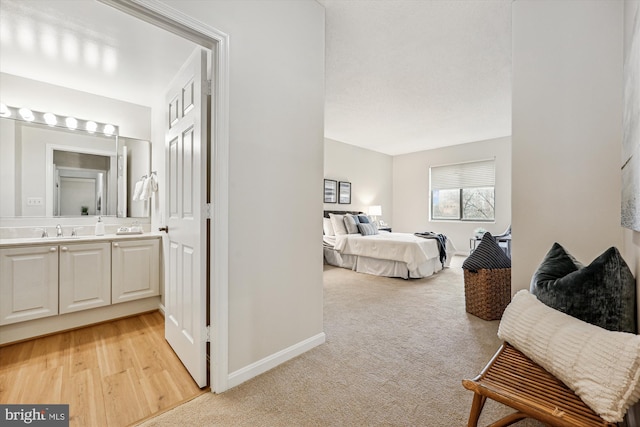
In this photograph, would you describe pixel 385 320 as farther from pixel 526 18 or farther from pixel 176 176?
pixel 526 18

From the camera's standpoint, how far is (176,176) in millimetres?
2070

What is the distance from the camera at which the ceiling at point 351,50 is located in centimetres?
205

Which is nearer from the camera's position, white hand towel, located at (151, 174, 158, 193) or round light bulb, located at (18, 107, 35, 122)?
round light bulb, located at (18, 107, 35, 122)

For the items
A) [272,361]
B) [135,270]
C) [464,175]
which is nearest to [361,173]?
[464,175]

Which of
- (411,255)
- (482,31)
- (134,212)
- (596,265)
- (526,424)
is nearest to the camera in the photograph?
(596,265)

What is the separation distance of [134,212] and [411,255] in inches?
151

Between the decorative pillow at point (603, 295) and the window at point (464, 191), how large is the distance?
5925 mm

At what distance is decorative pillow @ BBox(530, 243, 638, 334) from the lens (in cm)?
114

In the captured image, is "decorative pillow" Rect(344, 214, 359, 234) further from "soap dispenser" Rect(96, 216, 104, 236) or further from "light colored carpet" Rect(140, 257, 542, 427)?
"soap dispenser" Rect(96, 216, 104, 236)

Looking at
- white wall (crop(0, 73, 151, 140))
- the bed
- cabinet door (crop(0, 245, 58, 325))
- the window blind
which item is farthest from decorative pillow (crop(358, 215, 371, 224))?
cabinet door (crop(0, 245, 58, 325))

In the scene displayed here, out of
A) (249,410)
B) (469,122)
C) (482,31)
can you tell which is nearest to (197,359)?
(249,410)

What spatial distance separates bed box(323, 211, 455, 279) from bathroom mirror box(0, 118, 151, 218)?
3238 mm

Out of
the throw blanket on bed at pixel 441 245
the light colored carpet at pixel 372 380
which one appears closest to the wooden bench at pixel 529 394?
the light colored carpet at pixel 372 380

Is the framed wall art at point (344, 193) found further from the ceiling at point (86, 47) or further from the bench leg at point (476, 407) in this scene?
the bench leg at point (476, 407)
